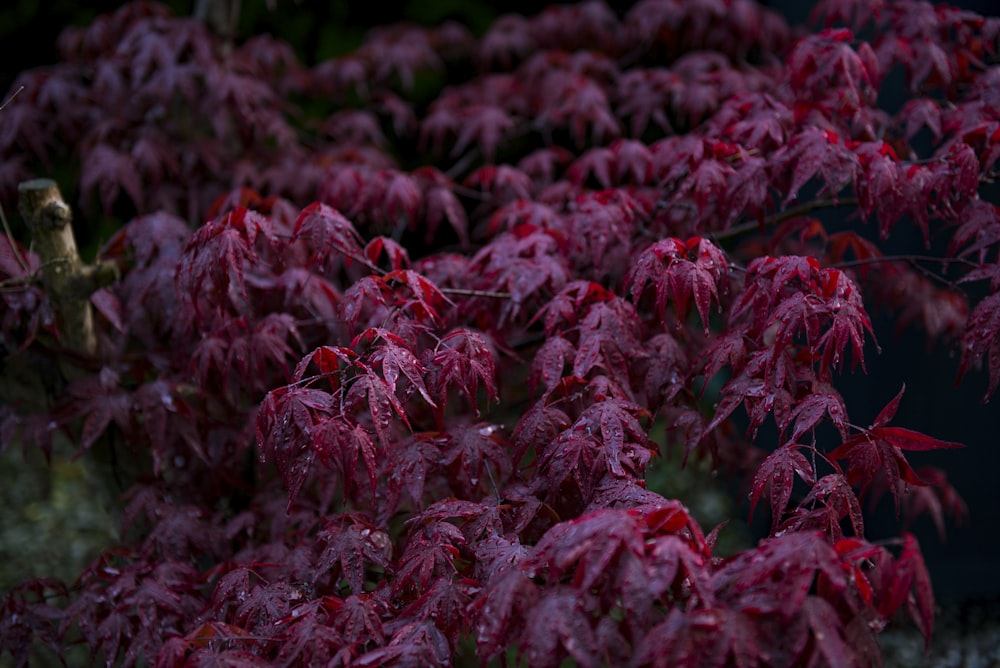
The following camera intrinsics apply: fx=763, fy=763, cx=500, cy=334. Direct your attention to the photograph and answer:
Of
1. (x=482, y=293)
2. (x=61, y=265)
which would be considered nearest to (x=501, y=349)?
(x=482, y=293)

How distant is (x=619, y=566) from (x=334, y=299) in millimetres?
1239

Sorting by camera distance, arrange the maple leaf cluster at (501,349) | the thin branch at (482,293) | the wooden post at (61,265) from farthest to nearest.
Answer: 1. the wooden post at (61,265)
2. the thin branch at (482,293)
3. the maple leaf cluster at (501,349)

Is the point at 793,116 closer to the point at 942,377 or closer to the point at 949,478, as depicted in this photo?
the point at 942,377

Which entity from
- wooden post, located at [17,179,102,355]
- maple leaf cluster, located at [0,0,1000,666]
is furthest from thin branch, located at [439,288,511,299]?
wooden post, located at [17,179,102,355]

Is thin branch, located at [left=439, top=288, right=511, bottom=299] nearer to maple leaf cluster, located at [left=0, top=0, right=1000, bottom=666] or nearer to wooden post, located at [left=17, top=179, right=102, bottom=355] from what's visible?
maple leaf cluster, located at [left=0, top=0, right=1000, bottom=666]

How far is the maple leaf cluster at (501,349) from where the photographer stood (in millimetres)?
1126

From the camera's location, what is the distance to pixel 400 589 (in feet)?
4.55

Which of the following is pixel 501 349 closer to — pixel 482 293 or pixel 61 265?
pixel 482 293

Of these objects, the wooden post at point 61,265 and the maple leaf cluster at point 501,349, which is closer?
the maple leaf cluster at point 501,349

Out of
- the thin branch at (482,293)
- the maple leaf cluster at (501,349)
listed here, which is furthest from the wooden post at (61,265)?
the thin branch at (482,293)

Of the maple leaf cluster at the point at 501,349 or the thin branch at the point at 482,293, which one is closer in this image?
the maple leaf cluster at the point at 501,349

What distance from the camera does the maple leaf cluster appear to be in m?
1.13

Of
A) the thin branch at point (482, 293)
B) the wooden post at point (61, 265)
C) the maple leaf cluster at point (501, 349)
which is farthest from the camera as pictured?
the wooden post at point (61, 265)

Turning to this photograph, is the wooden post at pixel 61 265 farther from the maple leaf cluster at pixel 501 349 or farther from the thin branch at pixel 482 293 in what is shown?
the thin branch at pixel 482 293
